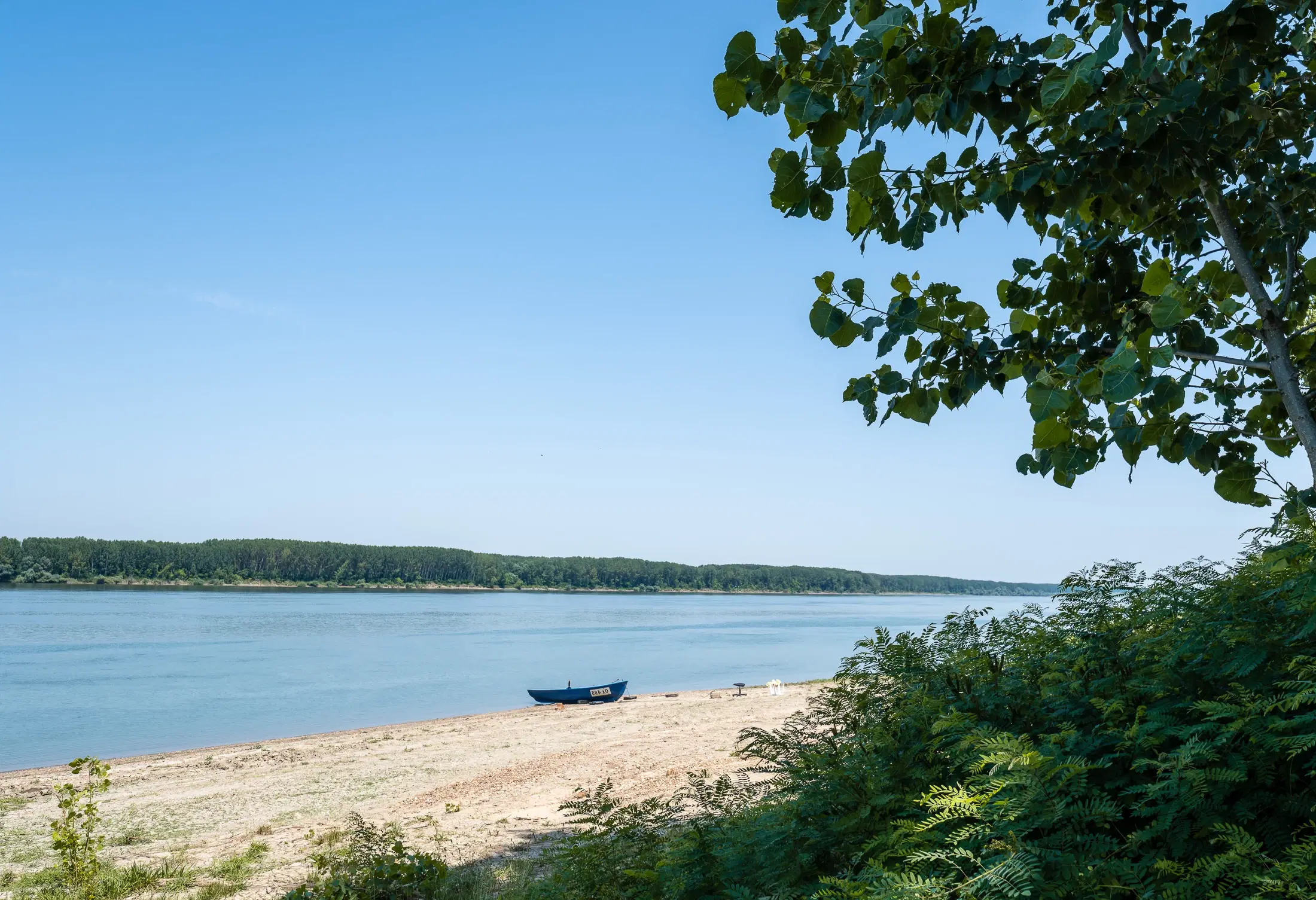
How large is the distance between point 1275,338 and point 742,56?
2.50 m

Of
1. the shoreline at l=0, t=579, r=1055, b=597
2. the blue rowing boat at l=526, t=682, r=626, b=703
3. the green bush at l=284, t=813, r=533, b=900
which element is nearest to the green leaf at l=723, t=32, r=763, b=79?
the green bush at l=284, t=813, r=533, b=900

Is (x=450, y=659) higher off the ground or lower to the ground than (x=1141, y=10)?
lower

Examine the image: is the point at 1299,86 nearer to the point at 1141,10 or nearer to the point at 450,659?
the point at 1141,10

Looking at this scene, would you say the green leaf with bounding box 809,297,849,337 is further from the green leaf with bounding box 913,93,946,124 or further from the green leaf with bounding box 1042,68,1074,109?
the green leaf with bounding box 1042,68,1074,109

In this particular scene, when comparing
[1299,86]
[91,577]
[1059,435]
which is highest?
[1299,86]

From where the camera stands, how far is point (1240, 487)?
3621mm

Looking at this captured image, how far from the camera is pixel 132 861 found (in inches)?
390

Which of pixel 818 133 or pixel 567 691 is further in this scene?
pixel 567 691

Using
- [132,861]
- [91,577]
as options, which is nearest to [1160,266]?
[132,861]

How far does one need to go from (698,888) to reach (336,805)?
11.6m

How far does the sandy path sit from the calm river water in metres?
5.28

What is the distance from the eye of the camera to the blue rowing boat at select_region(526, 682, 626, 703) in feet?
102

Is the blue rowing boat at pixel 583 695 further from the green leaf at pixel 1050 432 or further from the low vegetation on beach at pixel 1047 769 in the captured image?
the green leaf at pixel 1050 432

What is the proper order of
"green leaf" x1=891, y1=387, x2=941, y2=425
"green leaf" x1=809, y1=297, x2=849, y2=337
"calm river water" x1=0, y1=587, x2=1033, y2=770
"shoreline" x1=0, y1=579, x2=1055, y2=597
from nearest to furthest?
"green leaf" x1=809, y1=297, x2=849, y2=337 → "green leaf" x1=891, y1=387, x2=941, y2=425 → "calm river water" x1=0, y1=587, x2=1033, y2=770 → "shoreline" x1=0, y1=579, x2=1055, y2=597
